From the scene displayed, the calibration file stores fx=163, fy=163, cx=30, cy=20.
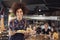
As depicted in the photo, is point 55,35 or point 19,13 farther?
point 55,35

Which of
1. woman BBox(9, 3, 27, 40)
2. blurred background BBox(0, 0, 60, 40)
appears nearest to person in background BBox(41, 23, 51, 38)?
blurred background BBox(0, 0, 60, 40)

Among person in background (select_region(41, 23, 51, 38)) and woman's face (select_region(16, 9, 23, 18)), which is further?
person in background (select_region(41, 23, 51, 38))

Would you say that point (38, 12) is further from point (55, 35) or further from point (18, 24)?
point (18, 24)

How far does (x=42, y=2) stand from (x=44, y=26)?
33cm

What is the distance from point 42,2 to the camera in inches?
87.4

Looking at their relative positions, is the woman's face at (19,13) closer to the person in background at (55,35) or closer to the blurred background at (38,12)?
the blurred background at (38,12)

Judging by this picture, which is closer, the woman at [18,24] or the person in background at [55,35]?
the woman at [18,24]

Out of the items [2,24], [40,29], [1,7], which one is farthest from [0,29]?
[40,29]

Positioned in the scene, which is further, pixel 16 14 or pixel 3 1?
pixel 3 1

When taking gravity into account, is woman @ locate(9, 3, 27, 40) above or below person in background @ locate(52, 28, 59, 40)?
above

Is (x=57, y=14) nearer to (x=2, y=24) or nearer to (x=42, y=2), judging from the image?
(x=42, y=2)

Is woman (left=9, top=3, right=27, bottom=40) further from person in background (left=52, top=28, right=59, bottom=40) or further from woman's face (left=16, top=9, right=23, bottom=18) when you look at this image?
person in background (left=52, top=28, right=59, bottom=40)

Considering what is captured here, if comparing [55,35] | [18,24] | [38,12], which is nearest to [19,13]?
[18,24]

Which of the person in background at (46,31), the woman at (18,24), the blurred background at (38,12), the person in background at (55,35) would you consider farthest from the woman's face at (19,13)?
the person in background at (55,35)
